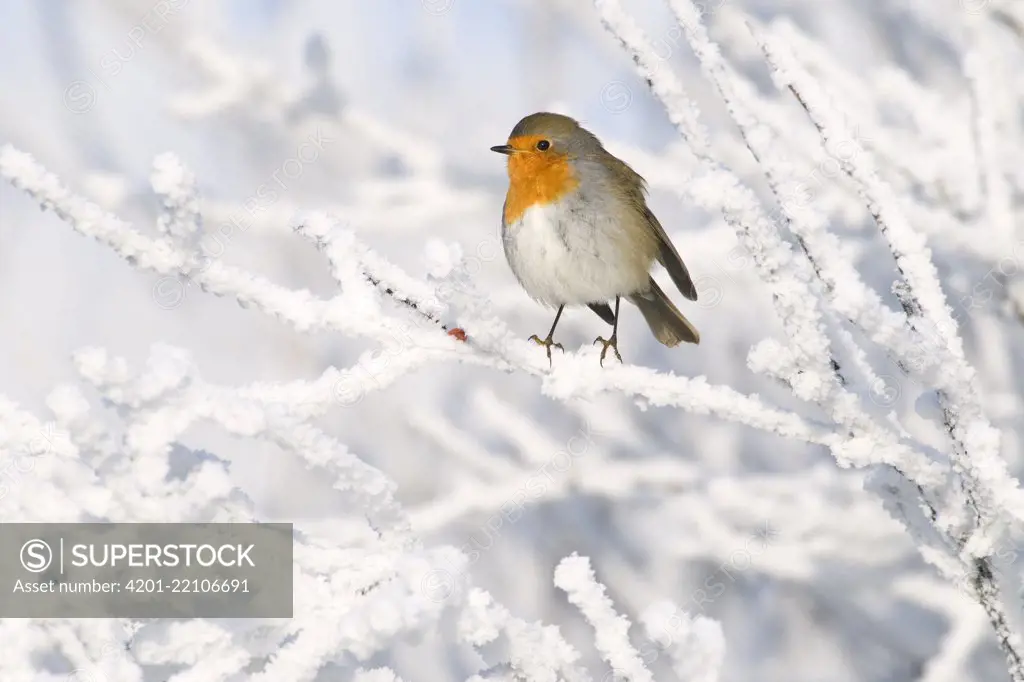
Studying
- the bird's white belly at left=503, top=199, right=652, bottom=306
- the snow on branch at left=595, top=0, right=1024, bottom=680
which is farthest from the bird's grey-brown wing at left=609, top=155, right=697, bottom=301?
the snow on branch at left=595, top=0, right=1024, bottom=680

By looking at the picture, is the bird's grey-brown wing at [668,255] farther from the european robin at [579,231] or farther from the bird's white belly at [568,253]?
the bird's white belly at [568,253]

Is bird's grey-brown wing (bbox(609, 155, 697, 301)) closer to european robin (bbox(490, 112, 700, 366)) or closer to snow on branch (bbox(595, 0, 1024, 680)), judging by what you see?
european robin (bbox(490, 112, 700, 366))

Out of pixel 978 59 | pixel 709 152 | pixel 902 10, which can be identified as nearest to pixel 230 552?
pixel 709 152

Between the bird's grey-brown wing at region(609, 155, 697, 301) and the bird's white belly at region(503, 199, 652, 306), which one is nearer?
the bird's white belly at region(503, 199, 652, 306)

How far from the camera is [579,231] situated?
3568 mm

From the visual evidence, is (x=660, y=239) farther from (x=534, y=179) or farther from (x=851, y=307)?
(x=851, y=307)

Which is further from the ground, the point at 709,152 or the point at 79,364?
the point at 709,152

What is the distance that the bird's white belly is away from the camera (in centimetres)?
354

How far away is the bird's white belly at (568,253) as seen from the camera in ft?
11.6

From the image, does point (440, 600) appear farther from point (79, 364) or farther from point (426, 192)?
point (426, 192)

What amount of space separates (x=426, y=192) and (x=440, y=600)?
347 centimetres

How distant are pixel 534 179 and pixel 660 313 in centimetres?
70

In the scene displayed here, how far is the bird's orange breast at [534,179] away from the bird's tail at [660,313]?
1.66 feet

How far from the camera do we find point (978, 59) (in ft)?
10.8
